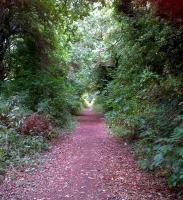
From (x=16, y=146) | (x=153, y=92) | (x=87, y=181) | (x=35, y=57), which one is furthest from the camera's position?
(x=35, y=57)

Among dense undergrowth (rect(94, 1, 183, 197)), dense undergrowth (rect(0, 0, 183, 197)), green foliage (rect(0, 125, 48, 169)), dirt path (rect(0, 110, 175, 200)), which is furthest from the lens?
dense undergrowth (rect(0, 0, 183, 197))

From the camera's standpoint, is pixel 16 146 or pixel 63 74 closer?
pixel 16 146

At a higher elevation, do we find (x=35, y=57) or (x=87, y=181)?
(x=35, y=57)

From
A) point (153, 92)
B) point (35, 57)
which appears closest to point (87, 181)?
point (153, 92)

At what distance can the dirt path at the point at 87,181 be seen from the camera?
21.8ft

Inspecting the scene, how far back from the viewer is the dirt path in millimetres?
6648

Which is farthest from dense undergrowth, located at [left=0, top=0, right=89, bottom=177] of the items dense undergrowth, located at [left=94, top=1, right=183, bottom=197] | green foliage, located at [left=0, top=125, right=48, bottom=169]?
dense undergrowth, located at [left=94, top=1, right=183, bottom=197]

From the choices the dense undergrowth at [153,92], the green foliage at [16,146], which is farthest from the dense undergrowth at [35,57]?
the dense undergrowth at [153,92]

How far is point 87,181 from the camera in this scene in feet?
24.7

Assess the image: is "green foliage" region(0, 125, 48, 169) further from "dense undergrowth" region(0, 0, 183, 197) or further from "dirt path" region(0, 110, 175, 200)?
"dirt path" region(0, 110, 175, 200)

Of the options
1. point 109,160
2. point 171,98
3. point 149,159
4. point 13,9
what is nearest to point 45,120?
point 109,160

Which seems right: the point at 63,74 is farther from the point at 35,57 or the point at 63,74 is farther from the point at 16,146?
the point at 16,146

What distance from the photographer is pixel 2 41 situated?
18547mm

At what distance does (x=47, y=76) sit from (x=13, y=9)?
372 cm
